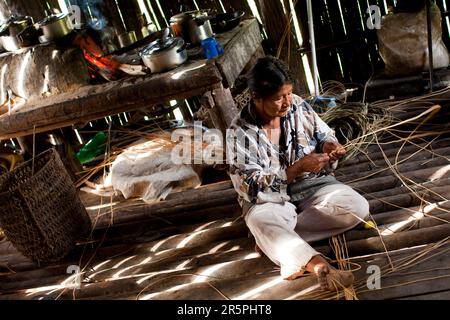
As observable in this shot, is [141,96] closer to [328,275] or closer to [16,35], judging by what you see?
[16,35]

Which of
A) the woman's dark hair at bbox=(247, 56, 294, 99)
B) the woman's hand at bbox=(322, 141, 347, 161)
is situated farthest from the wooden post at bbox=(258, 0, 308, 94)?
the woman's dark hair at bbox=(247, 56, 294, 99)

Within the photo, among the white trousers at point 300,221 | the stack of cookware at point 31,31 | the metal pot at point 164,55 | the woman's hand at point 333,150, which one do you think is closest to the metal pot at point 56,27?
the stack of cookware at point 31,31

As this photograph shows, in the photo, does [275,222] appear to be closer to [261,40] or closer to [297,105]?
[297,105]

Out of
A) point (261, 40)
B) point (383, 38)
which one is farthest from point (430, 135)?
point (261, 40)

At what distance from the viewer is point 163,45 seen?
3.91 m

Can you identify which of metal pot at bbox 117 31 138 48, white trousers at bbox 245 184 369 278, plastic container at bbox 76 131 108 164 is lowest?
white trousers at bbox 245 184 369 278

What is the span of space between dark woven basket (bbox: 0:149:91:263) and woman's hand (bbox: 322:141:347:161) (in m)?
2.36

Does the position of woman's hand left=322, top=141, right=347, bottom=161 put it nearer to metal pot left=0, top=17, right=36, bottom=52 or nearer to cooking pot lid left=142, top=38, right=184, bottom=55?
cooking pot lid left=142, top=38, right=184, bottom=55

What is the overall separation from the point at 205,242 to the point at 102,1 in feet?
12.3

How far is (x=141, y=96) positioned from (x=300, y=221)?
1790 millimetres

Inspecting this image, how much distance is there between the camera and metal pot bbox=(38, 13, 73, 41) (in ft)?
14.4

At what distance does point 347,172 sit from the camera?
3.83 m

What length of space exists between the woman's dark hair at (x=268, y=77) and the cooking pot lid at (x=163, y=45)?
1337 millimetres

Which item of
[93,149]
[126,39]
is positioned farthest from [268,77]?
[93,149]
